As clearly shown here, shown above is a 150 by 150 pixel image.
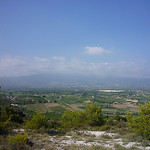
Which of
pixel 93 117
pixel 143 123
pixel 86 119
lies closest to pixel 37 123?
pixel 86 119

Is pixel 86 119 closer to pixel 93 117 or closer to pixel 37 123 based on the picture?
pixel 93 117

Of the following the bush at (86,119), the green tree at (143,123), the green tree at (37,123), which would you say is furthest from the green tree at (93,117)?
the green tree at (37,123)

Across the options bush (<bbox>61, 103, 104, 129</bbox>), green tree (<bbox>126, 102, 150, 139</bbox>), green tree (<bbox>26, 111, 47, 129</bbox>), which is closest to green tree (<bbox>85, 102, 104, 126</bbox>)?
bush (<bbox>61, 103, 104, 129</bbox>)

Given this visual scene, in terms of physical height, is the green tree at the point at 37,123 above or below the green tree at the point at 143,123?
below

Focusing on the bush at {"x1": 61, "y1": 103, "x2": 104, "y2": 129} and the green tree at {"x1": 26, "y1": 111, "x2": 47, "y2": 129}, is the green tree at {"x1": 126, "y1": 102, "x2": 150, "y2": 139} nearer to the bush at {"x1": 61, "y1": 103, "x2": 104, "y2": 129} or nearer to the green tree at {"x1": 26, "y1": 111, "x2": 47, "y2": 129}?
the bush at {"x1": 61, "y1": 103, "x2": 104, "y2": 129}

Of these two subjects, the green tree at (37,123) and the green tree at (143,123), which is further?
the green tree at (37,123)

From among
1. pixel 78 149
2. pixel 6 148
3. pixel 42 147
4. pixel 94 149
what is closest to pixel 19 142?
pixel 6 148

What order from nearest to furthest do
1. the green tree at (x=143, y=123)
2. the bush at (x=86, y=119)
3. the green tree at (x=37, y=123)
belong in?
1. the green tree at (x=143, y=123)
2. the green tree at (x=37, y=123)
3. the bush at (x=86, y=119)

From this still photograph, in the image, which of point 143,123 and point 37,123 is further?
point 37,123

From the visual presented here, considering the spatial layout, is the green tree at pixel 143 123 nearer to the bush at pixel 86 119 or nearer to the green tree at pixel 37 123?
the bush at pixel 86 119

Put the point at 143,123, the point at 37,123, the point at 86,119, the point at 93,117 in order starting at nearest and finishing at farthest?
the point at 143,123, the point at 37,123, the point at 93,117, the point at 86,119

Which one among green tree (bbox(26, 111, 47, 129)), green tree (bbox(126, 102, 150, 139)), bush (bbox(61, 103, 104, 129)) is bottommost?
bush (bbox(61, 103, 104, 129))

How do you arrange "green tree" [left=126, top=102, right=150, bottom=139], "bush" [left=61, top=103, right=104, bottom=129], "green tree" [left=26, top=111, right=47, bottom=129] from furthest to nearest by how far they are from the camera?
"bush" [left=61, top=103, right=104, bottom=129] → "green tree" [left=26, top=111, right=47, bottom=129] → "green tree" [left=126, top=102, right=150, bottom=139]

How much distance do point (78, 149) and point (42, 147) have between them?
2.48 m
